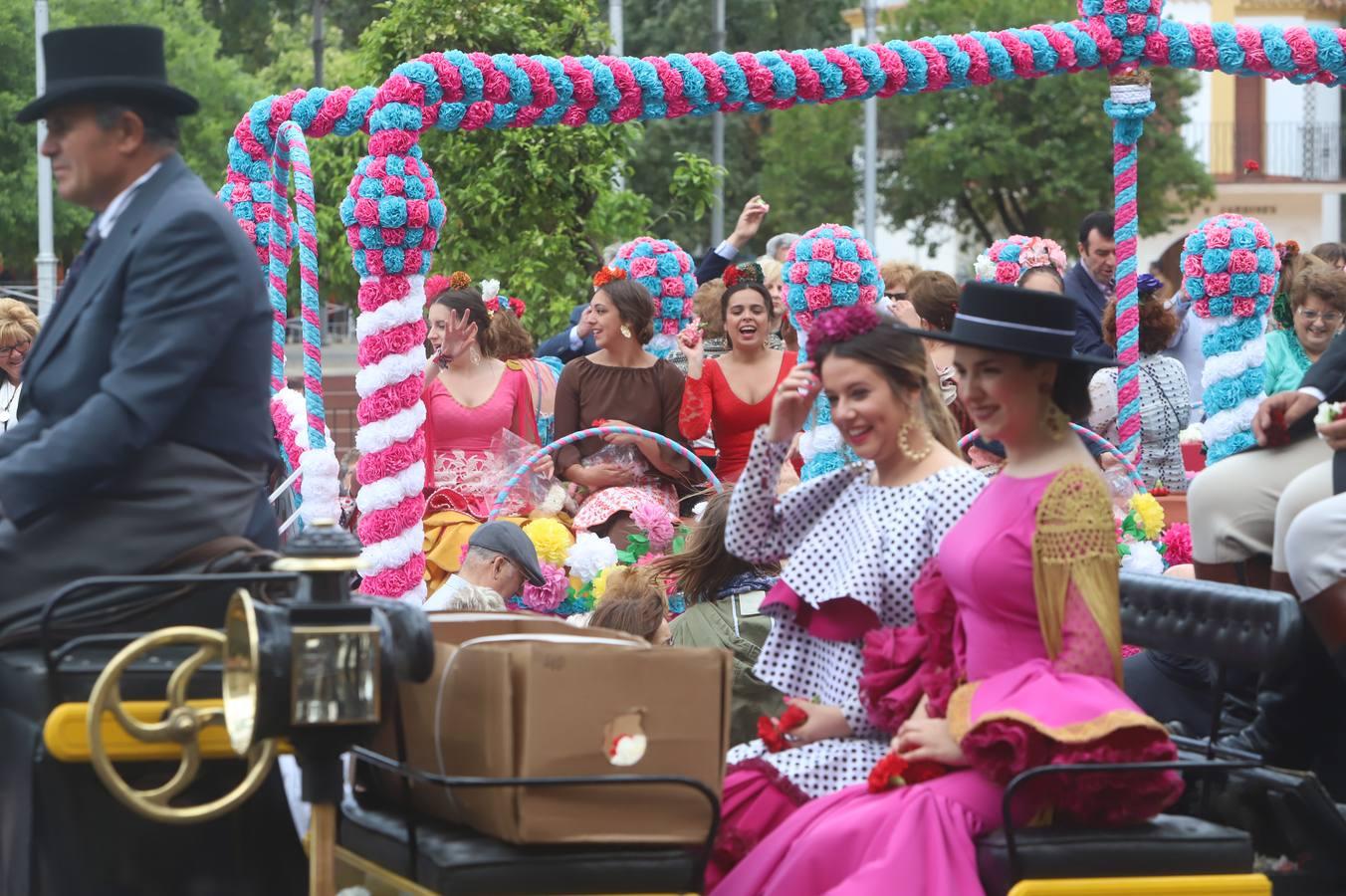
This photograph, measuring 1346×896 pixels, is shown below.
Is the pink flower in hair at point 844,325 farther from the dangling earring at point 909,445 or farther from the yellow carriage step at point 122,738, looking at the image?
the yellow carriage step at point 122,738

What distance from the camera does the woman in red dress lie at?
29.6ft

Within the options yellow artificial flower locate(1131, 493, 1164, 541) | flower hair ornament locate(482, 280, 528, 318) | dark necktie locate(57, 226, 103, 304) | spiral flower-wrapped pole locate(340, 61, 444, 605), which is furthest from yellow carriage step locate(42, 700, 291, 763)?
flower hair ornament locate(482, 280, 528, 318)

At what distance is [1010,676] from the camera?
4.04 m

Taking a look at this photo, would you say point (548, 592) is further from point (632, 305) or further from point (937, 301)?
point (937, 301)

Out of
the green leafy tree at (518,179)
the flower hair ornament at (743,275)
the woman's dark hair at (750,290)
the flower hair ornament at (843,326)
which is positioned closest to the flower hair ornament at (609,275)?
the flower hair ornament at (743,275)

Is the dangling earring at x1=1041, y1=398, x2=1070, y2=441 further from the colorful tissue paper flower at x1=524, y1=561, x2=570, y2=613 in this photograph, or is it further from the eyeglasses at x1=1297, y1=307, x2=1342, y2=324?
the eyeglasses at x1=1297, y1=307, x2=1342, y2=324

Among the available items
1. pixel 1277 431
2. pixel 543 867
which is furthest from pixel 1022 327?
pixel 543 867

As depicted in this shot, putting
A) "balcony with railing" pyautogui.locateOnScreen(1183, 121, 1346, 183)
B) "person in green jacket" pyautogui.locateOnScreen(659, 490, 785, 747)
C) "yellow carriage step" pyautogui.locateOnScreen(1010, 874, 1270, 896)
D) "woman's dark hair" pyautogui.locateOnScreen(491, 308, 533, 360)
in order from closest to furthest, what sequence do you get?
"yellow carriage step" pyautogui.locateOnScreen(1010, 874, 1270, 896) → "person in green jacket" pyautogui.locateOnScreen(659, 490, 785, 747) → "woman's dark hair" pyautogui.locateOnScreen(491, 308, 533, 360) → "balcony with railing" pyautogui.locateOnScreen(1183, 121, 1346, 183)

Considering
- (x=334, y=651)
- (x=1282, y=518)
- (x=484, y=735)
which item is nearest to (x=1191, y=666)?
(x=1282, y=518)

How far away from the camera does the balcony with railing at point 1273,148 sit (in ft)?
143

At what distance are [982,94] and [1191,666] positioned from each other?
1226 inches

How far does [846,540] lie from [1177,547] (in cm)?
429

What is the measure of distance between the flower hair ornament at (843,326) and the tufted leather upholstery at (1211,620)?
993 mm

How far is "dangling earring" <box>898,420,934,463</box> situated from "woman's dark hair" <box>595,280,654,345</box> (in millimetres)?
4614
